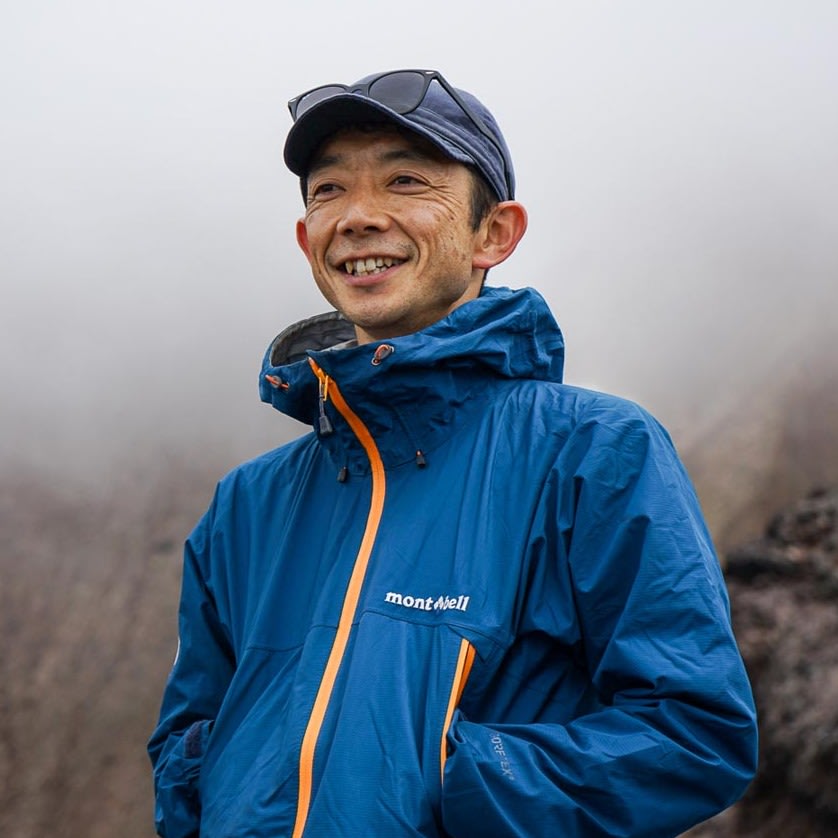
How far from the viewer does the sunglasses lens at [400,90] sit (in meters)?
1.72

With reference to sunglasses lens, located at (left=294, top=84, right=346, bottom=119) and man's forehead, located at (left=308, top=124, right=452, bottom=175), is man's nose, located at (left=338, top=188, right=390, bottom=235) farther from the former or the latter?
sunglasses lens, located at (left=294, top=84, right=346, bottom=119)

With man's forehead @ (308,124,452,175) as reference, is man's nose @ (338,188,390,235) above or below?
below

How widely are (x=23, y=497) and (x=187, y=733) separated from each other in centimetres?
278

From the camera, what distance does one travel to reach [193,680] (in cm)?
189

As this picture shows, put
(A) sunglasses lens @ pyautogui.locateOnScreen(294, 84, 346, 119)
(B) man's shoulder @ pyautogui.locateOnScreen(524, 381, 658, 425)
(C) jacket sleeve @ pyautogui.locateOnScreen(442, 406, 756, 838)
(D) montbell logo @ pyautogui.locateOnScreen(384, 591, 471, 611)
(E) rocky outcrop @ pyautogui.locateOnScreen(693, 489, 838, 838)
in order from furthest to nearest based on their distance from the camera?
(E) rocky outcrop @ pyautogui.locateOnScreen(693, 489, 838, 838) → (A) sunglasses lens @ pyautogui.locateOnScreen(294, 84, 346, 119) → (B) man's shoulder @ pyautogui.locateOnScreen(524, 381, 658, 425) → (D) montbell logo @ pyautogui.locateOnScreen(384, 591, 471, 611) → (C) jacket sleeve @ pyautogui.locateOnScreen(442, 406, 756, 838)

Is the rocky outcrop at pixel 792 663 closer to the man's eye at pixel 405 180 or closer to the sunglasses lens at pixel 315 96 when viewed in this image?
the man's eye at pixel 405 180

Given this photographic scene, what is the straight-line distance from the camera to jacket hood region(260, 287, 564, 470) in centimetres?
159

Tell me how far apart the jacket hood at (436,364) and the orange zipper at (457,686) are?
0.38m

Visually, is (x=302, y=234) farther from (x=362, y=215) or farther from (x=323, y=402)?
(x=323, y=402)

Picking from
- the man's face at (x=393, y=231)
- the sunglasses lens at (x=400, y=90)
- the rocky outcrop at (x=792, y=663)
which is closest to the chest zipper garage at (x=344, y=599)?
the man's face at (x=393, y=231)

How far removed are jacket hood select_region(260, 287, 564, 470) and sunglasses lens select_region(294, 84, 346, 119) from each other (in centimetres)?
42

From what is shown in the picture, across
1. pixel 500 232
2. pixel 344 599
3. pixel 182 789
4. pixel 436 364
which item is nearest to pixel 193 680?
pixel 182 789

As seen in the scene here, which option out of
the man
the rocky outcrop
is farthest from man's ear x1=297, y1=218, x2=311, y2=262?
the rocky outcrop

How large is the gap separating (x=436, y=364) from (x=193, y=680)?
0.73m
